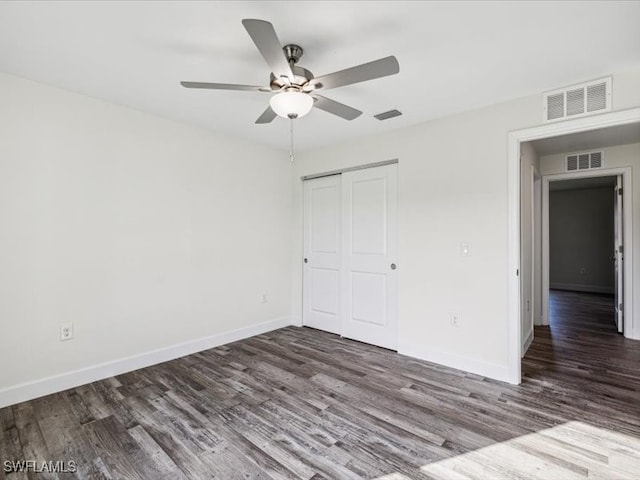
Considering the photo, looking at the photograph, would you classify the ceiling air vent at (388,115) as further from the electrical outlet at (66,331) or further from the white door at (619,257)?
the white door at (619,257)

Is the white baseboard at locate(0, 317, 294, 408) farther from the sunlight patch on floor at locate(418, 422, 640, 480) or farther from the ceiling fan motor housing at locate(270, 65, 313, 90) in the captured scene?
the ceiling fan motor housing at locate(270, 65, 313, 90)

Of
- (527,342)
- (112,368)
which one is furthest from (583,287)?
(112,368)

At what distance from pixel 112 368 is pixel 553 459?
3330 millimetres

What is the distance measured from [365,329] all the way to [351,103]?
98.3 inches

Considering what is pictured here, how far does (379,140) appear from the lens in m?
3.55

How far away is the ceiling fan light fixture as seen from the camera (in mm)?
1805

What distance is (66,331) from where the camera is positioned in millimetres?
2549

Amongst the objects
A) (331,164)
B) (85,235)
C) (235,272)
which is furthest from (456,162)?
(85,235)

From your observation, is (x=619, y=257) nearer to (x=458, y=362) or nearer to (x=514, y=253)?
(x=514, y=253)

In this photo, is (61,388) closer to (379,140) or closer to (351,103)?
(351,103)

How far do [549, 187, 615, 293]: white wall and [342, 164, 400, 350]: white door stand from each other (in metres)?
6.07

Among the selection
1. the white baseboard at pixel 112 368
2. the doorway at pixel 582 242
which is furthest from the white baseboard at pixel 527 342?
the white baseboard at pixel 112 368

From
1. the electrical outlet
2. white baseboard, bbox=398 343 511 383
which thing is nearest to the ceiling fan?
the electrical outlet

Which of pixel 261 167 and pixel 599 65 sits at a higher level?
pixel 599 65
